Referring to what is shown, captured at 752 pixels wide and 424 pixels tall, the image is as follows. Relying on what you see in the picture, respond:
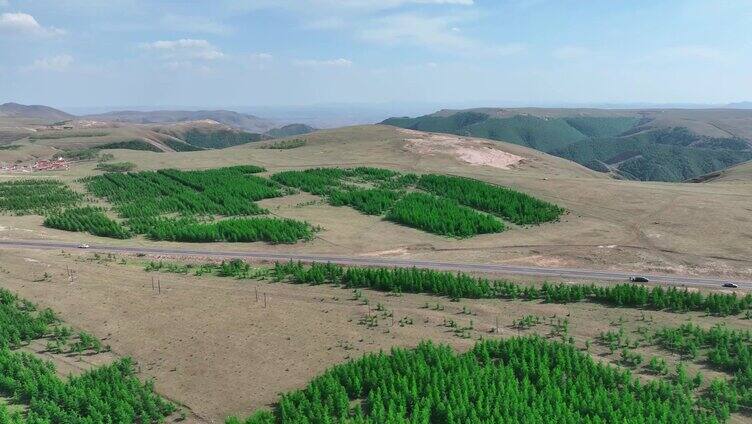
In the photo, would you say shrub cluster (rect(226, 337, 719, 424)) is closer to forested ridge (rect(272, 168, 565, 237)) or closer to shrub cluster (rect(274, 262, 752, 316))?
shrub cluster (rect(274, 262, 752, 316))

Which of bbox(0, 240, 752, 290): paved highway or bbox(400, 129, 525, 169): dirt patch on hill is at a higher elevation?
bbox(400, 129, 525, 169): dirt patch on hill

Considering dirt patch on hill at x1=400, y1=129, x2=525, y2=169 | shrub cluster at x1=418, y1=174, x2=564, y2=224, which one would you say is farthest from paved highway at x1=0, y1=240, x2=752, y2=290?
dirt patch on hill at x1=400, y1=129, x2=525, y2=169

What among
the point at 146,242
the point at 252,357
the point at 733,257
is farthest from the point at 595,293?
the point at 146,242

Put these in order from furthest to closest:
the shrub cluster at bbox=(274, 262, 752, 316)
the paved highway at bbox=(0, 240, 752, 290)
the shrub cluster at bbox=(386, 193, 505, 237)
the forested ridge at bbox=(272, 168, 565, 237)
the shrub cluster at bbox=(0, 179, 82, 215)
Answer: the shrub cluster at bbox=(0, 179, 82, 215) → the forested ridge at bbox=(272, 168, 565, 237) → the shrub cluster at bbox=(386, 193, 505, 237) → the paved highway at bbox=(0, 240, 752, 290) → the shrub cluster at bbox=(274, 262, 752, 316)

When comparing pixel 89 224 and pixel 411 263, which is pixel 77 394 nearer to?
pixel 411 263

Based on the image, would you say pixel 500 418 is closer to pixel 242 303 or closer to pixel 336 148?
pixel 242 303

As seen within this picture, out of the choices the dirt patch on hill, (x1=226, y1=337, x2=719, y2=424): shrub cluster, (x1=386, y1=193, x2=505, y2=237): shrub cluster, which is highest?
the dirt patch on hill

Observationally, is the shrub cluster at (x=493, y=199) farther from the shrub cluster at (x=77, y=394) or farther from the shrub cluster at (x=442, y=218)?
the shrub cluster at (x=77, y=394)

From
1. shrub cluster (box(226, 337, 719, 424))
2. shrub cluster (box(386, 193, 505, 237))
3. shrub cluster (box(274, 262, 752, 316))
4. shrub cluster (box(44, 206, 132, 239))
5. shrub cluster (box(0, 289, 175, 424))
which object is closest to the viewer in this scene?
shrub cluster (box(226, 337, 719, 424))
